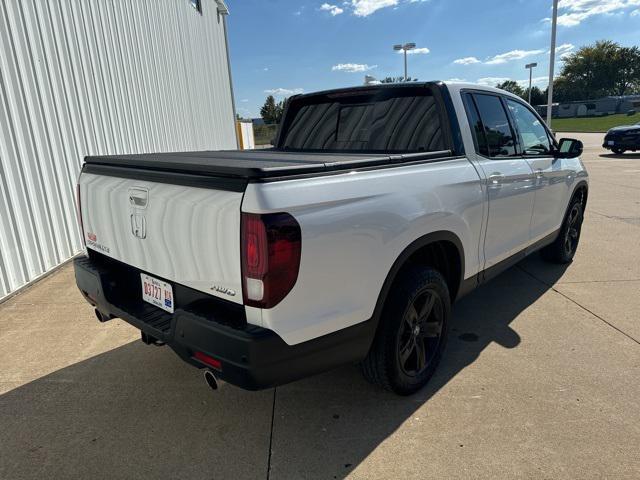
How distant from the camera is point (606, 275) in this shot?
15.6 feet

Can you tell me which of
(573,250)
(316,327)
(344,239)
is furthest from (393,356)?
(573,250)

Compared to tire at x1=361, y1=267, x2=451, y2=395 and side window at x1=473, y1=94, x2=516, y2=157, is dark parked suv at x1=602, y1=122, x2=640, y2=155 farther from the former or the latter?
tire at x1=361, y1=267, x2=451, y2=395

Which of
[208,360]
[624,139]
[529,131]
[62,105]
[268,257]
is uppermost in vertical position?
[62,105]

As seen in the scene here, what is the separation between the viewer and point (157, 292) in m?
2.41

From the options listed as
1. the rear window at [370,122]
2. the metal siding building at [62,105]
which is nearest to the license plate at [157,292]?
the rear window at [370,122]

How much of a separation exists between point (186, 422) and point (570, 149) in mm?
4176

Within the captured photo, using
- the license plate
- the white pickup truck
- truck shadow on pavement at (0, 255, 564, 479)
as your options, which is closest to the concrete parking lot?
truck shadow on pavement at (0, 255, 564, 479)

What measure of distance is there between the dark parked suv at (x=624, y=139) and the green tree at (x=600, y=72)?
7023 centimetres

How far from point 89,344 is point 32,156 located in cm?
263

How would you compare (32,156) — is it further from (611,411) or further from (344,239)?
(611,411)

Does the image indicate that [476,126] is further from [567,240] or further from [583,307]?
[567,240]

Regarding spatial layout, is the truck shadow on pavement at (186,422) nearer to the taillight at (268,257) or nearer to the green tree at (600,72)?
the taillight at (268,257)

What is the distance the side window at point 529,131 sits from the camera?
3926 millimetres

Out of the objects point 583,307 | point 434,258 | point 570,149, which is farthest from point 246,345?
point 570,149
